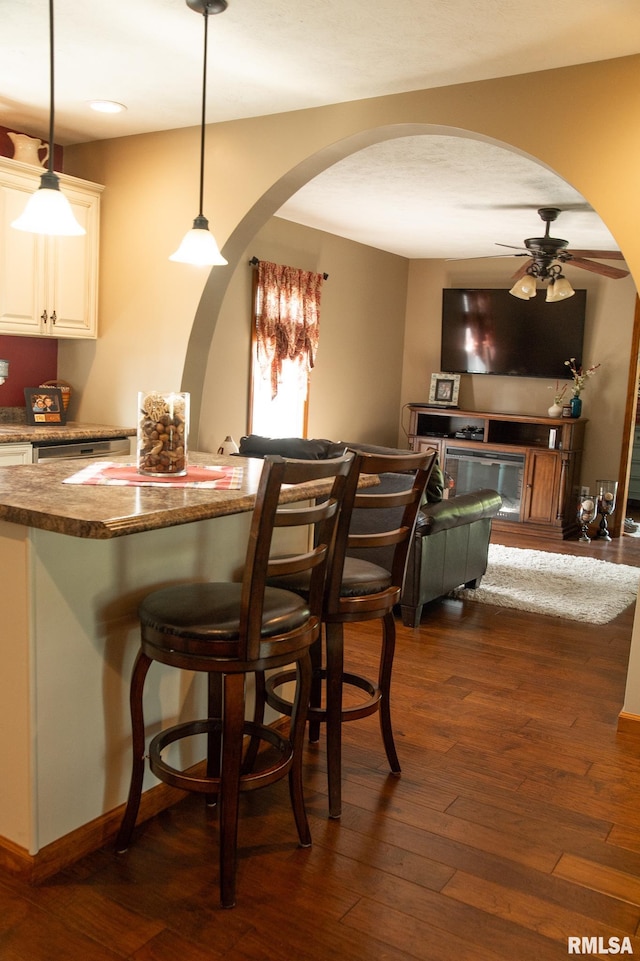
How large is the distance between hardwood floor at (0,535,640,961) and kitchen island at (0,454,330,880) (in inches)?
5.3

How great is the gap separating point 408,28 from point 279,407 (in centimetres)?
451

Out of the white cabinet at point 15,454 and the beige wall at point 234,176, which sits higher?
the beige wall at point 234,176

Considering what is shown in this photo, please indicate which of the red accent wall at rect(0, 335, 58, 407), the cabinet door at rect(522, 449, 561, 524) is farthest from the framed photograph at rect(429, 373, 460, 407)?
the red accent wall at rect(0, 335, 58, 407)

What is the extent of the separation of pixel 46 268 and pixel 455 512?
272cm

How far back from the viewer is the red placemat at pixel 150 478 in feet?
7.86

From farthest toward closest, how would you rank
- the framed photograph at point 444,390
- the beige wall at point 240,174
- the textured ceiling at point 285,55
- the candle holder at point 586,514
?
the framed photograph at point 444,390, the candle holder at point 586,514, the beige wall at point 240,174, the textured ceiling at point 285,55

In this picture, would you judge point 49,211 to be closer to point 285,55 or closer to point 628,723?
point 285,55

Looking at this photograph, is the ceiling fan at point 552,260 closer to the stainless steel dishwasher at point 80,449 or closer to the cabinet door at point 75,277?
the cabinet door at point 75,277

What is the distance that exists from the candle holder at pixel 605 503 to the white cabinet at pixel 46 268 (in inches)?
192

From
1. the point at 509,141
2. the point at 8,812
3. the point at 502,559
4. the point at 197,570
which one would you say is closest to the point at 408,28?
the point at 509,141

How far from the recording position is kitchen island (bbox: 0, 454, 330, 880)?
2010mm

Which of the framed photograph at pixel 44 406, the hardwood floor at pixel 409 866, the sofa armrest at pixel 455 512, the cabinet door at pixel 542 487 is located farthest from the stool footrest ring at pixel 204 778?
the cabinet door at pixel 542 487

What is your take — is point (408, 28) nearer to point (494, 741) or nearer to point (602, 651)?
point (494, 741)

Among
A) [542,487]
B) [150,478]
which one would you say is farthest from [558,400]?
[150,478]
